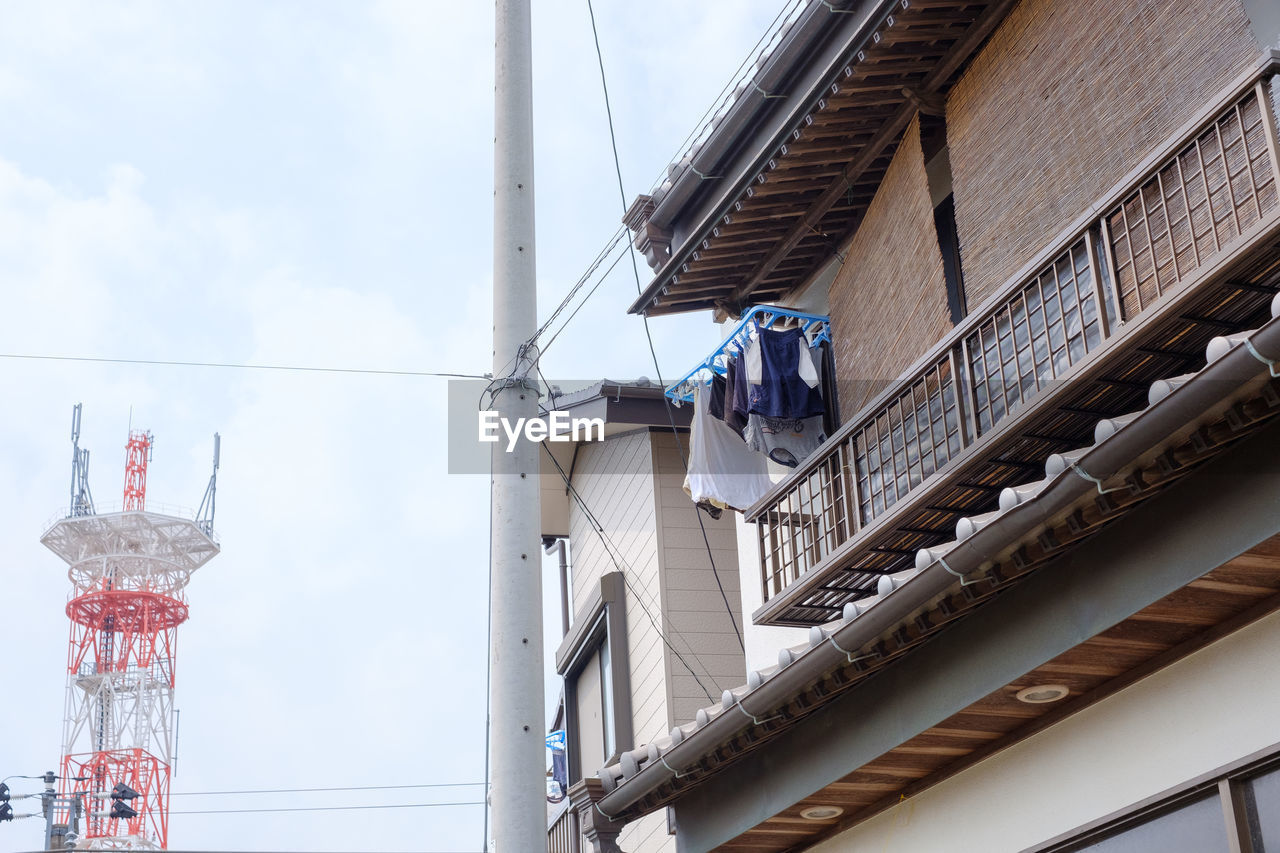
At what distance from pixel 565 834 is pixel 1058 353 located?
9.54 meters

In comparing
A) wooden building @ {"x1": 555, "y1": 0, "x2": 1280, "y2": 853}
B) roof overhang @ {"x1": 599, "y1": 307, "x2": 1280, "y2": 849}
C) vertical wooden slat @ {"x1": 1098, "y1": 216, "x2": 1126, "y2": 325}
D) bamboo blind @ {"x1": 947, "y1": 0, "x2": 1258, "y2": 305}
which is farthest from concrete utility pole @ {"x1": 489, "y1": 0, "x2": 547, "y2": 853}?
vertical wooden slat @ {"x1": 1098, "y1": 216, "x2": 1126, "y2": 325}

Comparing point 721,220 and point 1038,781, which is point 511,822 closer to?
point 1038,781

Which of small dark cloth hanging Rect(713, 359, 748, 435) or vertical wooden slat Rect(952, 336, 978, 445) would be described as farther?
small dark cloth hanging Rect(713, 359, 748, 435)

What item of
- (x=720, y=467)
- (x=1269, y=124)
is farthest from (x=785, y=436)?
(x=1269, y=124)

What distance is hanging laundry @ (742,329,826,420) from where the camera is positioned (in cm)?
1141

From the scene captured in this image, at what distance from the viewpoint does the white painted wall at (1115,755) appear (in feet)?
20.8

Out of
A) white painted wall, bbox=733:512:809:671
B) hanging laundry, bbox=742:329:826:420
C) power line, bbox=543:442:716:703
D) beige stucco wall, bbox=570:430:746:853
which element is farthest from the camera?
power line, bbox=543:442:716:703

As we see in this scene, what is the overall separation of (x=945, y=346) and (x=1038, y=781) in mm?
2549

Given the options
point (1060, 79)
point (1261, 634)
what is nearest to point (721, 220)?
point (1060, 79)

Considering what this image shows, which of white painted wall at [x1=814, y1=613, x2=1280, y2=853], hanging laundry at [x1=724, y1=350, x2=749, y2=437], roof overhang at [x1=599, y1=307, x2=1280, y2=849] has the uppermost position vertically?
hanging laundry at [x1=724, y1=350, x2=749, y2=437]

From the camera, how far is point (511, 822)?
333 inches

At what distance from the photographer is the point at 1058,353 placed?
26.5 ft

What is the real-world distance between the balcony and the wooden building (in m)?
0.02

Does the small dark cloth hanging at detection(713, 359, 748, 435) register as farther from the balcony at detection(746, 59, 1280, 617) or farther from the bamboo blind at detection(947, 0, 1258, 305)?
the bamboo blind at detection(947, 0, 1258, 305)
